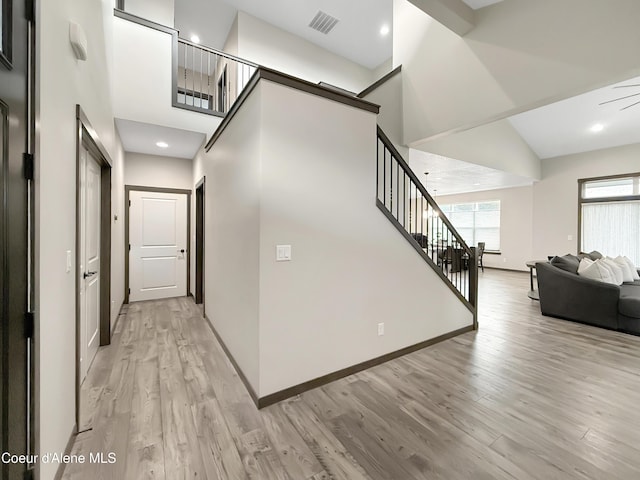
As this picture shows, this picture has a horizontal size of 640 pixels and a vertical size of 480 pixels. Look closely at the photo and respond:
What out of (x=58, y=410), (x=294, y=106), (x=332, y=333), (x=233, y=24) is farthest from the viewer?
(x=233, y=24)

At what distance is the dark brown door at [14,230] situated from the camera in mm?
1037

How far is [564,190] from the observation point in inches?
286

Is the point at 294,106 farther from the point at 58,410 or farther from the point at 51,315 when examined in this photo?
the point at 58,410

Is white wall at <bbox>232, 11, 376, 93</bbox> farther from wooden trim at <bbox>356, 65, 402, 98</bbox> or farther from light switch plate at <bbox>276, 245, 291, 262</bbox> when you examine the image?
light switch plate at <bbox>276, 245, 291, 262</bbox>

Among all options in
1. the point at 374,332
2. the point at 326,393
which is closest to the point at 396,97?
the point at 374,332

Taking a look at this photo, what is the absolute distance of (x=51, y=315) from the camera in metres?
1.44

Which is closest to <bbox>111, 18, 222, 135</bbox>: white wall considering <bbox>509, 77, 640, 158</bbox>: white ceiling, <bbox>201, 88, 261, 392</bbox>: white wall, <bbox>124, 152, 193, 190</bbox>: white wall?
<bbox>201, 88, 261, 392</bbox>: white wall

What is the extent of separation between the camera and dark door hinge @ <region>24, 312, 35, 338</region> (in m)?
1.19

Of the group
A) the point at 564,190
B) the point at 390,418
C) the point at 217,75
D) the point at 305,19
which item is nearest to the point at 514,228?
the point at 564,190

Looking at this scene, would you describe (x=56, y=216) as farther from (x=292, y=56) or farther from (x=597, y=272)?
(x=292, y=56)

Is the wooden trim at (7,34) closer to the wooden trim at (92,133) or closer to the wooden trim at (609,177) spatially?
the wooden trim at (92,133)

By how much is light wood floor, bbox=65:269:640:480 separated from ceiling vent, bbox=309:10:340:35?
655 cm

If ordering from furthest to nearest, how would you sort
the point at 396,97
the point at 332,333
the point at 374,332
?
1. the point at 396,97
2. the point at 374,332
3. the point at 332,333

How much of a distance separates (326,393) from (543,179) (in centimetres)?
870
